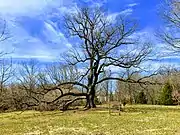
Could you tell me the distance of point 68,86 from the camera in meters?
27.5

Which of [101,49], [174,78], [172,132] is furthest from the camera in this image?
[174,78]

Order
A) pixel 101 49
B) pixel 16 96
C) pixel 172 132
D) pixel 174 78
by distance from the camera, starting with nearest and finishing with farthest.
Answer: pixel 172 132, pixel 16 96, pixel 101 49, pixel 174 78

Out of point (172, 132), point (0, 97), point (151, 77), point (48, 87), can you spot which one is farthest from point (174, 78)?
point (172, 132)

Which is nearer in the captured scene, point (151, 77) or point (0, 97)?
point (0, 97)

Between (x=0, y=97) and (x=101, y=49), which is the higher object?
(x=101, y=49)

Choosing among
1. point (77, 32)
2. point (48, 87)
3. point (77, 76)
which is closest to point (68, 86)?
point (77, 76)

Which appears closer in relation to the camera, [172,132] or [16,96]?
[172,132]

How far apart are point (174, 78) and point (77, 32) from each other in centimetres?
2069

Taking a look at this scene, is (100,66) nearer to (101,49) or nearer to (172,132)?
(101,49)

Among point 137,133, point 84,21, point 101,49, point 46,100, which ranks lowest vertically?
point 137,133

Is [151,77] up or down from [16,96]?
up

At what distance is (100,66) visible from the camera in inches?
1022

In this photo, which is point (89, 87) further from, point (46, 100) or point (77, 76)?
point (46, 100)

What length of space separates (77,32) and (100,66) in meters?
3.58
